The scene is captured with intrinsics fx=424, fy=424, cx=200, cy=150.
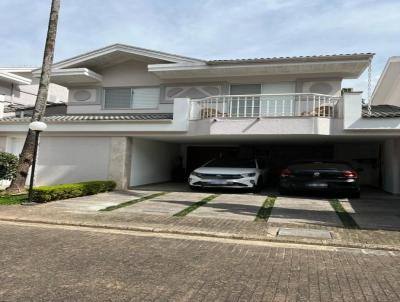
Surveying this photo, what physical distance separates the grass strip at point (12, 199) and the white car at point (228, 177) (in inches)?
211

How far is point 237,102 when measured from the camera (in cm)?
1495

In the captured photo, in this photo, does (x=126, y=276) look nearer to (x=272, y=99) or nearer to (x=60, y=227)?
(x=60, y=227)

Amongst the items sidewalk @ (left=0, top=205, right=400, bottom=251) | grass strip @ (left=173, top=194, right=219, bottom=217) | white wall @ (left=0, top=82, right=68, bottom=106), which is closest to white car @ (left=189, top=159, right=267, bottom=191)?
grass strip @ (left=173, top=194, right=219, bottom=217)

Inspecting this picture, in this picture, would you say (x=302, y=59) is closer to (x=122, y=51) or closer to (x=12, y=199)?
(x=122, y=51)

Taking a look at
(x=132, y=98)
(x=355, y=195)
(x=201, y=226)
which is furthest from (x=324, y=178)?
(x=132, y=98)

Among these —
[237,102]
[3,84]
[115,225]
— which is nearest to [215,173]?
[237,102]

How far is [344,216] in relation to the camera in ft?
32.6

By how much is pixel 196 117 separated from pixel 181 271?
10077mm

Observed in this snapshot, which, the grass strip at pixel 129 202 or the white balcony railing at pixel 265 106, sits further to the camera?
the white balcony railing at pixel 265 106

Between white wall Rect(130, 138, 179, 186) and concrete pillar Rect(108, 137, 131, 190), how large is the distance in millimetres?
555

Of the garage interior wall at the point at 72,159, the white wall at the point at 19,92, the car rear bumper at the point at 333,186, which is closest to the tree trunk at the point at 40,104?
the garage interior wall at the point at 72,159

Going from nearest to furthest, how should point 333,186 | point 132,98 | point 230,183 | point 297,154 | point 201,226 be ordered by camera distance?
point 201,226, point 333,186, point 230,183, point 132,98, point 297,154

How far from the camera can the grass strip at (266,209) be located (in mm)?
9621

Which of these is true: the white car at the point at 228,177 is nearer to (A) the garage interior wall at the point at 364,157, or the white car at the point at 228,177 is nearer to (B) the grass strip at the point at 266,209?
(B) the grass strip at the point at 266,209
